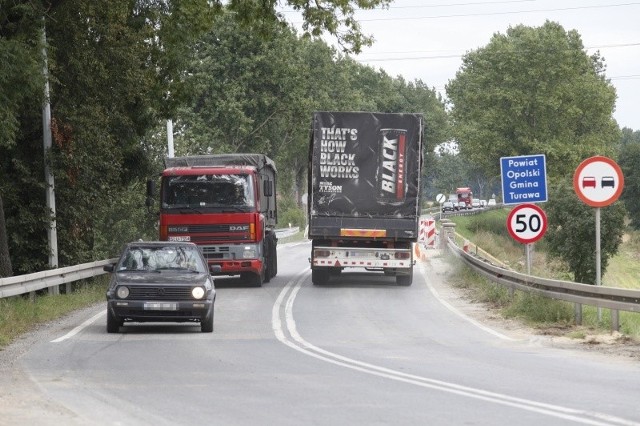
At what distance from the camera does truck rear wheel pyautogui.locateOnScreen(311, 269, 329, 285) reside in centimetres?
3228

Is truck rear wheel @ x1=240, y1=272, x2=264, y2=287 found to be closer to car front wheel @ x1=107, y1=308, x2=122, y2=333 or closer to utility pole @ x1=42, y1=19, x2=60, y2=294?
utility pole @ x1=42, y1=19, x2=60, y2=294

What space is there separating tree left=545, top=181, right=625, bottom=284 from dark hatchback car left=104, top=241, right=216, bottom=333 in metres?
58.7

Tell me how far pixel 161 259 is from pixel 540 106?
237 ft

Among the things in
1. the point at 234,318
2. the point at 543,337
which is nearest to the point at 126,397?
the point at 543,337

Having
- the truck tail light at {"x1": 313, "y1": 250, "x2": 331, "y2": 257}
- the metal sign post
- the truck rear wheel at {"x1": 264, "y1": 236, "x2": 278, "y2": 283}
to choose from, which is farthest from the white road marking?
the truck rear wheel at {"x1": 264, "y1": 236, "x2": 278, "y2": 283}

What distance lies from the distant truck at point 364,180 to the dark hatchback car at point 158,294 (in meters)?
10.7

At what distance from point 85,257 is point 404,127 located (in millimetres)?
8325

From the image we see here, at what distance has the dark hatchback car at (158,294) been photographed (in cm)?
1931

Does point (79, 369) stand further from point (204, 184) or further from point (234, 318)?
point (204, 184)

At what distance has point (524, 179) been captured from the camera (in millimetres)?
23469

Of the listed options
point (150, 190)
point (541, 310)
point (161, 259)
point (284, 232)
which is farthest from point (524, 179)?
point (284, 232)

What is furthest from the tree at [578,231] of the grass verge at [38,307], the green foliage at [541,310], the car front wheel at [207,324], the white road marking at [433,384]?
the car front wheel at [207,324]

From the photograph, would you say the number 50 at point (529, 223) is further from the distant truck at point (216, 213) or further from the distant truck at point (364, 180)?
the distant truck at point (216, 213)

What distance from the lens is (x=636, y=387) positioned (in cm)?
1227
